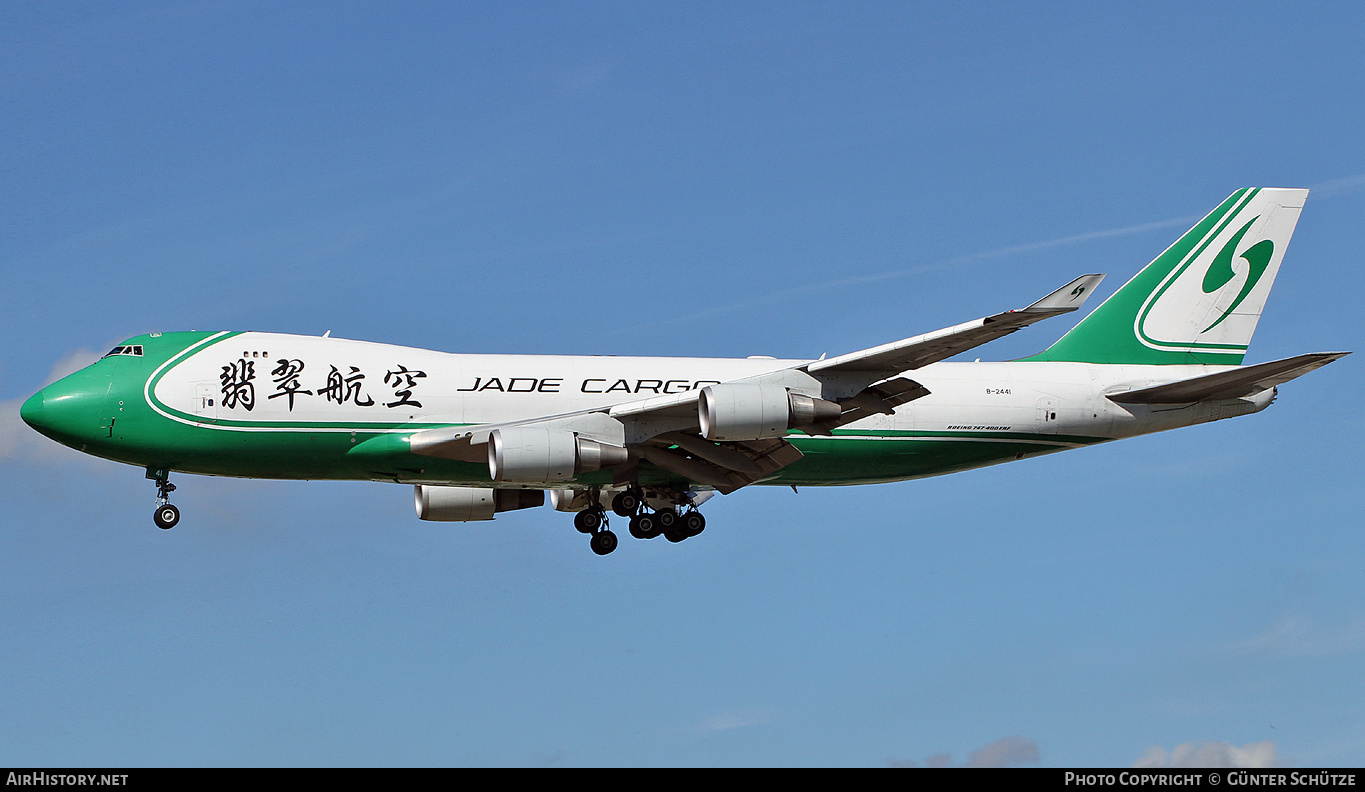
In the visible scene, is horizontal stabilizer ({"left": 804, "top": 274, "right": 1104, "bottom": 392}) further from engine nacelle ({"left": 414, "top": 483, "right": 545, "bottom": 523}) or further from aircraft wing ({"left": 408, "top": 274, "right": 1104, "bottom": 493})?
engine nacelle ({"left": 414, "top": 483, "right": 545, "bottom": 523})

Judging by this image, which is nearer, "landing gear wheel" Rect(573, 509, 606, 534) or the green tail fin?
"landing gear wheel" Rect(573, 509, 606, 534)

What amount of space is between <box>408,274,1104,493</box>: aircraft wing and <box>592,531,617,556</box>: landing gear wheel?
2604 mm

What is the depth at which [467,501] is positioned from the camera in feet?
133

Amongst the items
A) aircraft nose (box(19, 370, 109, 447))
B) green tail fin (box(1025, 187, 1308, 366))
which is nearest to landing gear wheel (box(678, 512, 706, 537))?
green tail fin (box(1025, 187, 1308, 366))

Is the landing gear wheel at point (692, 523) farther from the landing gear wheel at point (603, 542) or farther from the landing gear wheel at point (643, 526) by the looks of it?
the landing gear wheel at point (603, 542)

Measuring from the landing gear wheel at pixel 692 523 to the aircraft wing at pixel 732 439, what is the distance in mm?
1790

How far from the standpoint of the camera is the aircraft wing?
33.5 meters

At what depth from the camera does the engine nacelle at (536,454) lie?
110ft

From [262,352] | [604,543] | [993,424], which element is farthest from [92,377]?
[993,424]

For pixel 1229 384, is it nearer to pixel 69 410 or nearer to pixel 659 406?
pixel 659 406

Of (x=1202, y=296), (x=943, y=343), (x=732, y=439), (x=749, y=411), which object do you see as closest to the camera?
(x=943, y=343)

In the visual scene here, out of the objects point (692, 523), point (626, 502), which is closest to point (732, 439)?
point (626, 502)

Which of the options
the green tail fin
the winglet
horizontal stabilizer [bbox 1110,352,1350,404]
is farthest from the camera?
the green tail fin

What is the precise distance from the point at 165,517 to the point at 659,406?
478 inches
